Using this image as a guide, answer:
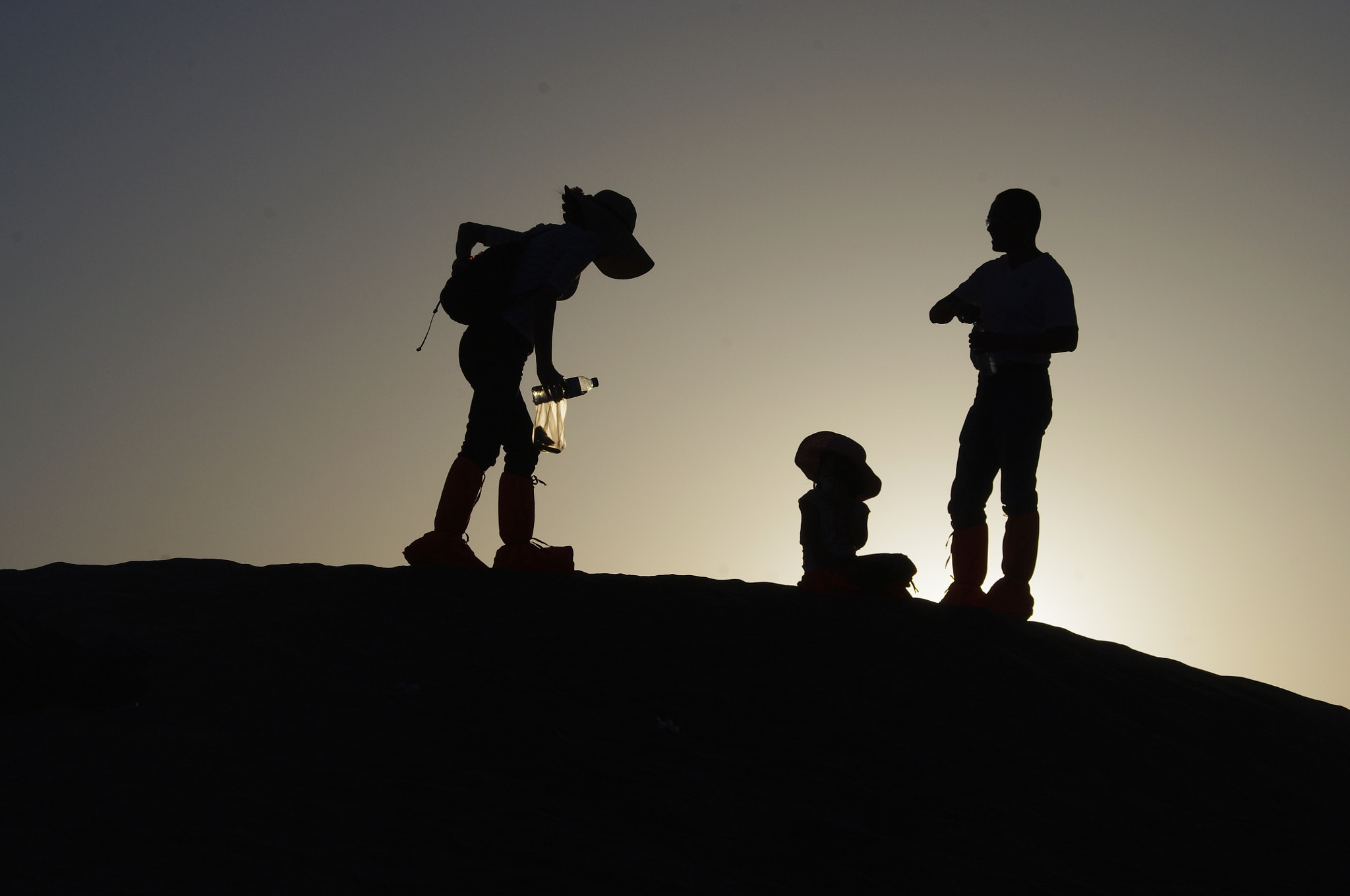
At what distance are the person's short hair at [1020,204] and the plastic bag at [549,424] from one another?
2.72m

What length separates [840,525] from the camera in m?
6.68

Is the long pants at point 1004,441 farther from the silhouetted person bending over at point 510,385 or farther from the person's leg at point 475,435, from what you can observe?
the person's leg at point 475,435

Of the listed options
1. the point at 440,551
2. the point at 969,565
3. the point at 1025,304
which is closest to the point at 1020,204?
the point at 1025,304

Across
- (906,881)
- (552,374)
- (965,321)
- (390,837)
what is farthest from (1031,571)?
(390,837)

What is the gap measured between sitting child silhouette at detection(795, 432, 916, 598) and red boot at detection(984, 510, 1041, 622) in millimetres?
530

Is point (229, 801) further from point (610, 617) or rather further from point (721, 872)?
point (610, 617)

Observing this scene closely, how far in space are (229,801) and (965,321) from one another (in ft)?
15.7

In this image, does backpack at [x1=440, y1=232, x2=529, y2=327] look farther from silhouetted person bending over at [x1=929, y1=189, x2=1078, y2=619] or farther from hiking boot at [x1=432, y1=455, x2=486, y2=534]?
silhouetted person bending over at [x1=929, y1=189, x2=1078, y2=619]

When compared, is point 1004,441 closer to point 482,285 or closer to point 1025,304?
point 1025,304

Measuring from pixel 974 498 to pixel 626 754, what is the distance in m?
3.22

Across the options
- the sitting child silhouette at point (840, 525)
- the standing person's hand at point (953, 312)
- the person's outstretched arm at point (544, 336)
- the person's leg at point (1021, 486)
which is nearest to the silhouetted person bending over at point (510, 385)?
the person's outstretched arm at point (544, 336)

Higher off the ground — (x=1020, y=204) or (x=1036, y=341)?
(x=1020, y=204)

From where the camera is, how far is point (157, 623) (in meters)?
5.08

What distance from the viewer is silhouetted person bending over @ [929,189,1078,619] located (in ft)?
20.0
